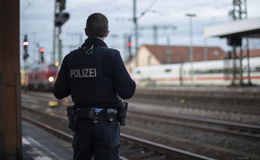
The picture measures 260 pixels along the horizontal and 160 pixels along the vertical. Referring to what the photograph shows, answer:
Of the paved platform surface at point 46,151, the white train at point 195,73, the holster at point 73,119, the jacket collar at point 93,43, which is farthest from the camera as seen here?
the white train at point 195,73

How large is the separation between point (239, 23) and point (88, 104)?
68.1 ft

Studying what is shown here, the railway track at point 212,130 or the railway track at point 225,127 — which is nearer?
the railway track at point 212,130

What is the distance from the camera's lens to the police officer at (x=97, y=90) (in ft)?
12.0

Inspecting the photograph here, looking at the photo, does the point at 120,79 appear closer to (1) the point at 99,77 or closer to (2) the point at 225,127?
(1) the point at 99,77

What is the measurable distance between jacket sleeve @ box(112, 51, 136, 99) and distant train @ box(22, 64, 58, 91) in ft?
131

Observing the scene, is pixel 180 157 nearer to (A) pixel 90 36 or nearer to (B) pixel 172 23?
(A) pixel 90 36

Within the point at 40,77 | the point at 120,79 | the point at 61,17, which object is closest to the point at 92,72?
the point at 120,79

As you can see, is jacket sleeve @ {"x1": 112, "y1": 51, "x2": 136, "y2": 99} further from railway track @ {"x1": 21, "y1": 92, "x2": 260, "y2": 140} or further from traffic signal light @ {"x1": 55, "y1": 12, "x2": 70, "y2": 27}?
traffic signal light @ {"x1": 55, "y1": 12, "x2": 70, "y2": 27}

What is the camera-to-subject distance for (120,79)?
3715mm

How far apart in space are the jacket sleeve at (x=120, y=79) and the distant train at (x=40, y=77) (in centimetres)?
3991

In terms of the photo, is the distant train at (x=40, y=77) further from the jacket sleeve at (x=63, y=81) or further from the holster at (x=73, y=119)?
the holster at (x=73, y=119)

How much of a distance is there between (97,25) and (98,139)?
979mm

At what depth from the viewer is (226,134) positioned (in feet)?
41.5

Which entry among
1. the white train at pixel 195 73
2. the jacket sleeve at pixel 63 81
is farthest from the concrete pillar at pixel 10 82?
the white train at pixel 195 73
